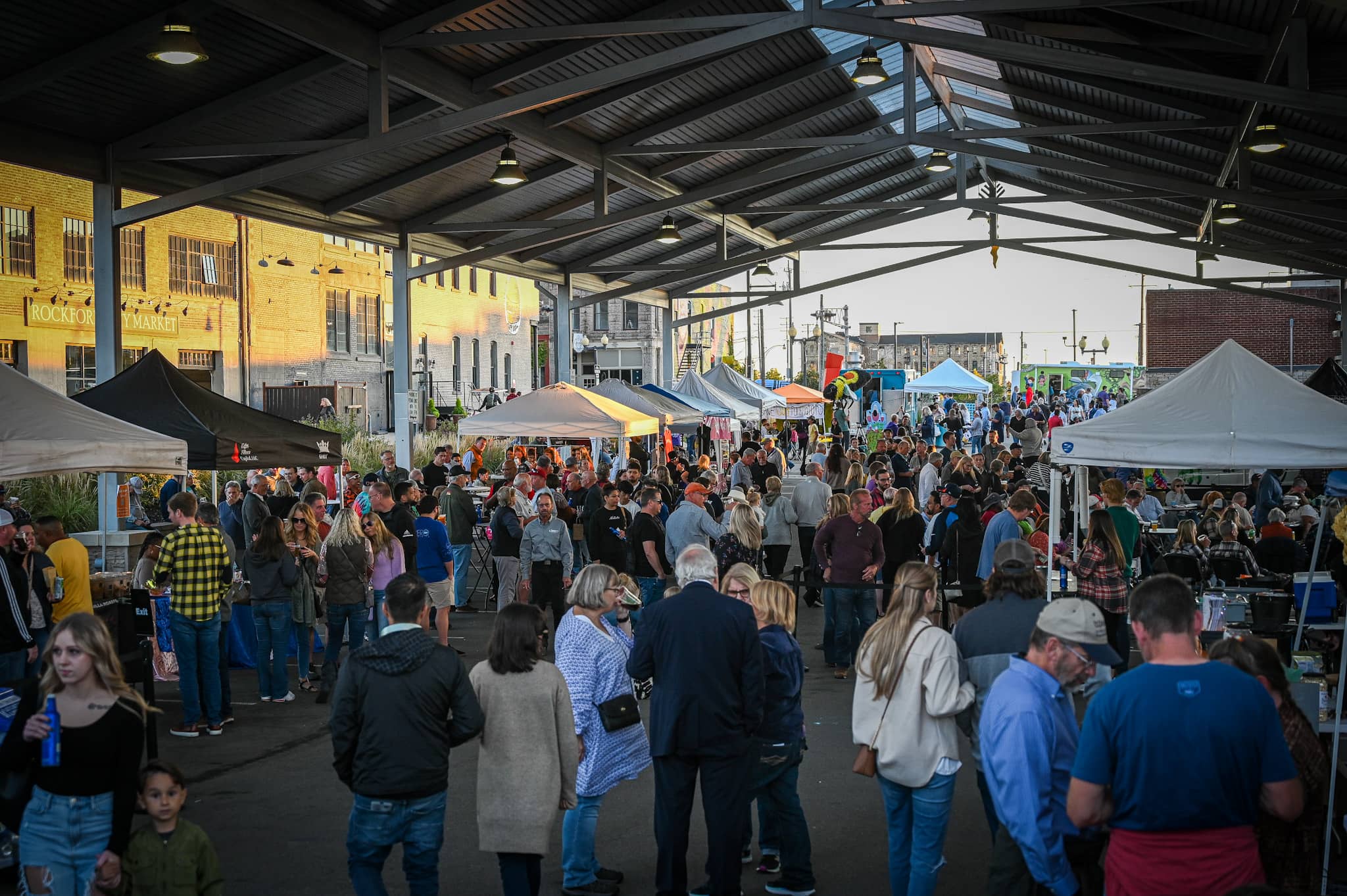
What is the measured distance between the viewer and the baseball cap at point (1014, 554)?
6520 millimetres

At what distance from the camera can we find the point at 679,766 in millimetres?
5699

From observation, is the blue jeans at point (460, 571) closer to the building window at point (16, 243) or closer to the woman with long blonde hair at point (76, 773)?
the woman with long blonde hair at point (76, 773)

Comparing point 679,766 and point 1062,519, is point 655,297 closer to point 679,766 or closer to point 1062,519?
point 1062,519

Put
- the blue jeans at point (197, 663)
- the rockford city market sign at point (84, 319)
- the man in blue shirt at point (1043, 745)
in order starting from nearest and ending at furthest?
the man in blue shirt at point (1043, 745) < the blue jeans at point (197, 663) < the rockford city market sign at point (84, 319)

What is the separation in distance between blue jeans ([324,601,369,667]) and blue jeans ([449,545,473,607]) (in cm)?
404

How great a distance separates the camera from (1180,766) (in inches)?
147

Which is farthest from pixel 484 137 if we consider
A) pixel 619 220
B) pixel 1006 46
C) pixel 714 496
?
pixel 1006 46

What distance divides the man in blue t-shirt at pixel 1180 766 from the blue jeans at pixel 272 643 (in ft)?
25.8

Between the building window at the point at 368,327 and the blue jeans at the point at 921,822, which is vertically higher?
the building window at the point at 368,327

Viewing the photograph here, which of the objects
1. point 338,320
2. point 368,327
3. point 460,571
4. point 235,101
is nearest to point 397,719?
point 460,571

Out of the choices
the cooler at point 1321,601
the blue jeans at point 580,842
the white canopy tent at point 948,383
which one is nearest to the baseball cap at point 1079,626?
the blue jeans at point 580,842

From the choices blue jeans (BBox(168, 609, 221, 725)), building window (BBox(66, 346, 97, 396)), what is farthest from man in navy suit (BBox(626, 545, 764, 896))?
building window (BBox(66, 346, 97, 396))

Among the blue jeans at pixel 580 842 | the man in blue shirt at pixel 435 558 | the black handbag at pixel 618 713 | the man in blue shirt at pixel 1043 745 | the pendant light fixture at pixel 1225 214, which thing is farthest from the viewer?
the pendant light fixture at pixel 1225 214

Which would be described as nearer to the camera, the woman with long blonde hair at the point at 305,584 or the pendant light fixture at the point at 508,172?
the woman with long blonde hair at the point at 305,584
